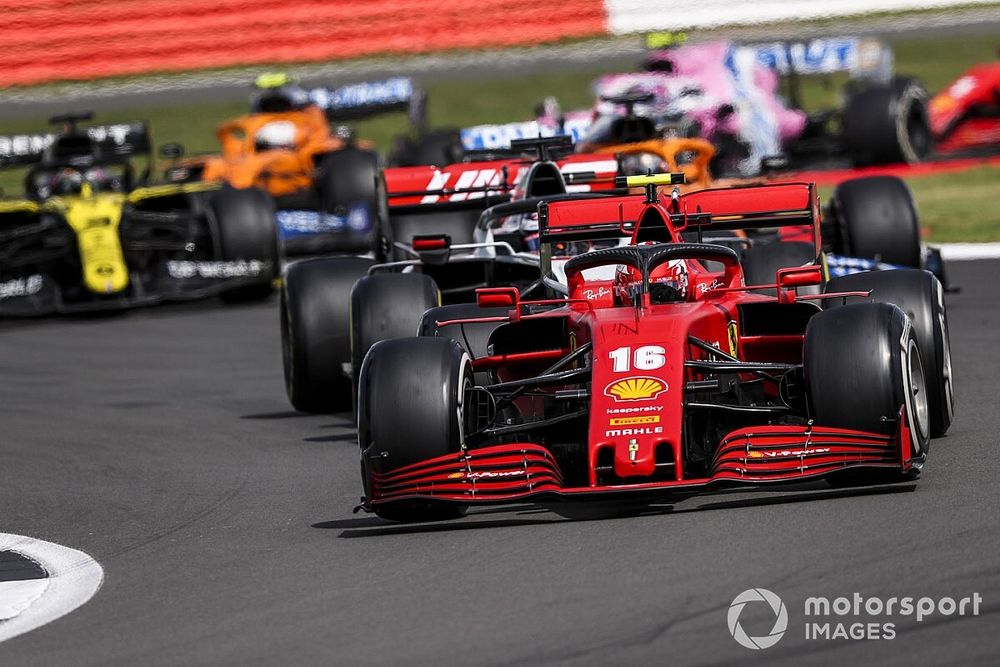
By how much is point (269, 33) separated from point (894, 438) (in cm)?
2724

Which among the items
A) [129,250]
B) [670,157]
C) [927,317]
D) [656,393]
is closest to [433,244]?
[927,317]

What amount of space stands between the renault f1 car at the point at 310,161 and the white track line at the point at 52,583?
37.8 ft

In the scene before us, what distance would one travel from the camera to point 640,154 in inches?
595

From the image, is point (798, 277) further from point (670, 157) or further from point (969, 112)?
point (969, 112)

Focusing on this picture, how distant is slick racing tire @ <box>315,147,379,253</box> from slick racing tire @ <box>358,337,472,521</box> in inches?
499

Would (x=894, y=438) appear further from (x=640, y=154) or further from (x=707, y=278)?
(x=640, y=154)

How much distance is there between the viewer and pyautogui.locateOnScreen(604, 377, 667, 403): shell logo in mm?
7598

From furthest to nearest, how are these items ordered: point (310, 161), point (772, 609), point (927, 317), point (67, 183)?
1. point (310, 161)
2. point (67, 183)
3. point (927, 317)
4. point (772, 609)

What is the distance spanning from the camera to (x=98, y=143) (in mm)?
19906

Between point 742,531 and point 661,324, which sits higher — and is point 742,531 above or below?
below

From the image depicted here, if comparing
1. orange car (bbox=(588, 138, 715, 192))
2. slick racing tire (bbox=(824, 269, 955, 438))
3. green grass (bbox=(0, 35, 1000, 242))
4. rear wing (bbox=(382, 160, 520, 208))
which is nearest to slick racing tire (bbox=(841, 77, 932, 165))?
green grass (bbox=(0, 35, 1000, 242))

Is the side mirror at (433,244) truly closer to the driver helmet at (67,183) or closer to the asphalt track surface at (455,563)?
the asphalt track surface at (455,563)

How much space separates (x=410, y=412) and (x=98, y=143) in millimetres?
12938

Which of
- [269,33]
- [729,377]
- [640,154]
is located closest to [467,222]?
[640,154]
